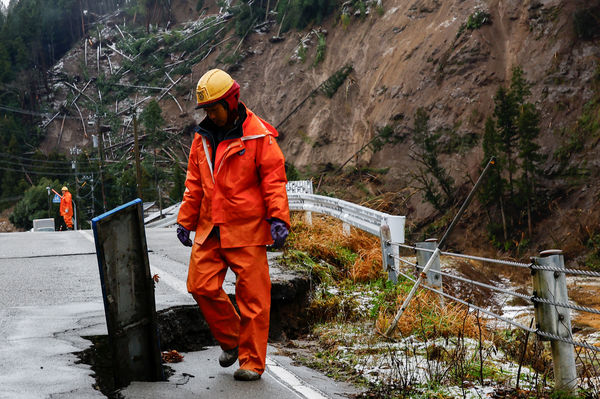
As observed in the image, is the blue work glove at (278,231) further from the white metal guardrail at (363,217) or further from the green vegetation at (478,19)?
the green vegetation at (478,19)

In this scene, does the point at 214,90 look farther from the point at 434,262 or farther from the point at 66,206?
the point at 66,206

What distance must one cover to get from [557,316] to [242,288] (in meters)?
2.04

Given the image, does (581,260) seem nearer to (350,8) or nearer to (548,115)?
(548,115)

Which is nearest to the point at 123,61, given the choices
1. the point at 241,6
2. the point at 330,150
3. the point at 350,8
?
the point at 241,6

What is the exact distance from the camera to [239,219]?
4.06 meters

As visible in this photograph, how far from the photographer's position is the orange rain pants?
13.3ft

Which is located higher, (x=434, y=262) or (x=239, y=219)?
(x=239, y=219)

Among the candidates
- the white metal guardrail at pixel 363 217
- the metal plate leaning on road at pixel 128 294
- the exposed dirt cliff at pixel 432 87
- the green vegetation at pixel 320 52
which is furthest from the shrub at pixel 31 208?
the metal plate leaning on road at pixel 128 294

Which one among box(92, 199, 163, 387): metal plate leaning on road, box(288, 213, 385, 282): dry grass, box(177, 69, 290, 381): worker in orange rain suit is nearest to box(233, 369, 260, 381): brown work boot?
box(177, 69, 290, 381): worker in orange rain suit

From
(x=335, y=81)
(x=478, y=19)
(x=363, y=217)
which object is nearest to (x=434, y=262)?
(x=363, y=217)

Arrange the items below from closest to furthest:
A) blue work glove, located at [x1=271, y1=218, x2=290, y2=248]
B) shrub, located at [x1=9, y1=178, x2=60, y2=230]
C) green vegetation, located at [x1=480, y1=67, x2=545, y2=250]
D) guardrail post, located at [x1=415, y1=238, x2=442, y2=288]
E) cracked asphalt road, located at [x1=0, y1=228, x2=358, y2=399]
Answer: cracked asphalt road, located at [x1=0, y1=228, x2=358, y2=399]
blue work glove, located at [x1=271, y1=218, x2=290, y2=248]
guardrail post, located at [x1=415, y1=238, x2=442, y2=288]
green vegetation, located at [x1=480, y1=67, x2=545, y2=250]
shrub, located at [x1=9, y1=178, x2=60, y2=230]

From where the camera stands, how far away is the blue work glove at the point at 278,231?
155 inches

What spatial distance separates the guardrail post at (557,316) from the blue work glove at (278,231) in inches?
65.1

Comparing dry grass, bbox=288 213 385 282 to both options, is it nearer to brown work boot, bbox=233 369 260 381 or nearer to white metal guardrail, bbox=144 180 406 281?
white metal guardrail, bbox=144 180 406 281
